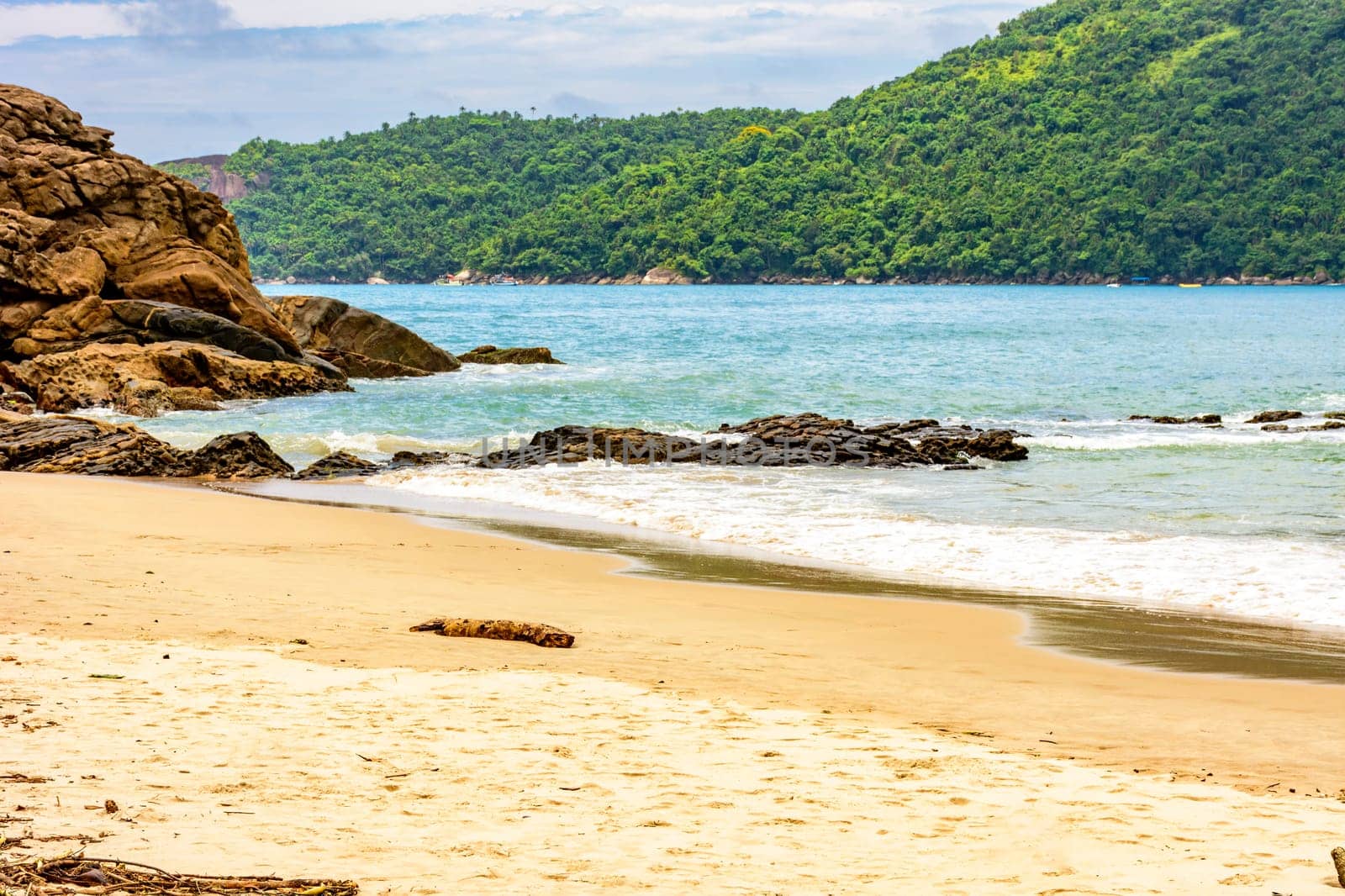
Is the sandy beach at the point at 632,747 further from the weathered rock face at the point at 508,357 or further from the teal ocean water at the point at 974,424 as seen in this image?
the weathered rock face at the point at 508,357

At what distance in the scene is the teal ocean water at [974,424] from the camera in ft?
38.8

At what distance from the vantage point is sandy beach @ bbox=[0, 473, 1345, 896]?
434cm

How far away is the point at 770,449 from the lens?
65.3 feet

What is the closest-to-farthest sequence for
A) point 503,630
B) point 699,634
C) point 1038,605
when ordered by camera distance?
point 503,630, point 699,634, point 1038,605

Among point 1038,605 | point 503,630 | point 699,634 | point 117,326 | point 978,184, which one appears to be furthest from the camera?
point 978,184

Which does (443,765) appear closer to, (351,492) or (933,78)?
(351,492)

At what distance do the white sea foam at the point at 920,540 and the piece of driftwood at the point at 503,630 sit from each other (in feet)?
14.5

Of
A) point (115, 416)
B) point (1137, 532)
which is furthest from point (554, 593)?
point (115, 416)

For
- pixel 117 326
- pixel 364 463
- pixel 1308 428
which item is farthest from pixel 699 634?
pixel 117 326

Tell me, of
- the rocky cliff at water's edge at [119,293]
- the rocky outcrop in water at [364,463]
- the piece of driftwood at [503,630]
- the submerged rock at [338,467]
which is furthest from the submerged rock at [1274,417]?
the piece of driftwood at [503,630]

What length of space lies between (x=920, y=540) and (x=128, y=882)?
970cm

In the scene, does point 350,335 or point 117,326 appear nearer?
point 117,326

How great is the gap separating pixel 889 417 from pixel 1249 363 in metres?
20.5

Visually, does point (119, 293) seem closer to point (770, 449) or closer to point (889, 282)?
point (770, 449)
